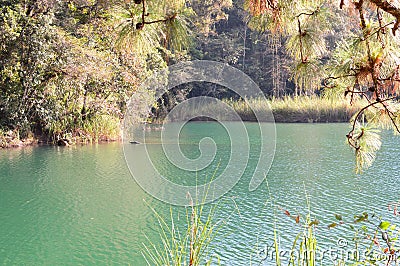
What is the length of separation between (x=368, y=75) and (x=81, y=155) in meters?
7.79

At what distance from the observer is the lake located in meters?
4.20

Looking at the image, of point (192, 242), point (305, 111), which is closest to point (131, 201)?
point (192, 242)

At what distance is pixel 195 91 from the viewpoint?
824 inches

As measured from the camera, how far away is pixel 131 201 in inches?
230

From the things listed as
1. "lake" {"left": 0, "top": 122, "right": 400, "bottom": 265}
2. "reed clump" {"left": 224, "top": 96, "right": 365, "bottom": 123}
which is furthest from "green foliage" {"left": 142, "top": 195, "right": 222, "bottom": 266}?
"reed clump" {"left": 224, "top": 96, "right": 365, "bottom": 123}

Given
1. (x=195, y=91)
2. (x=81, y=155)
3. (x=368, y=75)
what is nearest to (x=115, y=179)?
(x=81, y=155)

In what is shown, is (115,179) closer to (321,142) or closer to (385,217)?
(385,217)

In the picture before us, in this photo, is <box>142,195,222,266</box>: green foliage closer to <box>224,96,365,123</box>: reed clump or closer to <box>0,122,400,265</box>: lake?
<box>0,122,400,265</box>: lake

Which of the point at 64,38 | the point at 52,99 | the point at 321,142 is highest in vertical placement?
the point at 64,38

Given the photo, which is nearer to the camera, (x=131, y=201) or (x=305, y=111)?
(x=131, y=201)

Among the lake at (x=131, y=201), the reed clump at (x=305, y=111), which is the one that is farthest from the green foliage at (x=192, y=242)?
the reed clump at (x=305, y=111)

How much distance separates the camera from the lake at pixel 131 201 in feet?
13.8

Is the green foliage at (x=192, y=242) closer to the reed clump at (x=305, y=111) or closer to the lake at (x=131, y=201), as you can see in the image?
the lake at (x=131, y=201)

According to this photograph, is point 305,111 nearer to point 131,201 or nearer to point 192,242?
point 131,201
